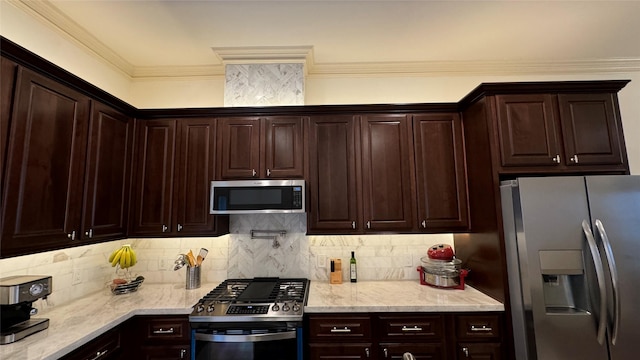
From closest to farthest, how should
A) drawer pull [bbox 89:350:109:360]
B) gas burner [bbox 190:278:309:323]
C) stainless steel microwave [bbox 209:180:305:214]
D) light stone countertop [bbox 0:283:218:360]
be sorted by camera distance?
light stone countertop [bbox 0:283:218:360] → drawer pull [bbox 89:350:109:360] → gas burner [bbox 190:278:309:323] → stainless steel microwave [bbox 209:180:305:214]

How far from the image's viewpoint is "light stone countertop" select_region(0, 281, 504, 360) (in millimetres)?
1402

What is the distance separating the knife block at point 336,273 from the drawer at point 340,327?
1.93 feet

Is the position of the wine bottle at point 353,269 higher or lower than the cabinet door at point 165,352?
higher

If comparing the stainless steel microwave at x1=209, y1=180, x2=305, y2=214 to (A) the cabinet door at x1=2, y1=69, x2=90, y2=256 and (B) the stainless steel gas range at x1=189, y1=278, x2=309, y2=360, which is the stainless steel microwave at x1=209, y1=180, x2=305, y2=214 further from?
(A) the cabinet door at x1=2, y1=69, x2=90, y2=256

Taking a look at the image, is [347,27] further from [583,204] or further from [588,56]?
[588,56]

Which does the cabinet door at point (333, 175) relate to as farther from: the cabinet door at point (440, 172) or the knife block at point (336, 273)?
the cabinet door at point (440, 172)

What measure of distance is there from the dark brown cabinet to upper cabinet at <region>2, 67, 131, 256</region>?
159 mm

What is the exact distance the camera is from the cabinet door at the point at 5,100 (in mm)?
1396

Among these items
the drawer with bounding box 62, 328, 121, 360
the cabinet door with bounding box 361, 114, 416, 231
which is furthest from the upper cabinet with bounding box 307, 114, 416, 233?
the drawer with bounding box 62, 328, 121, 360

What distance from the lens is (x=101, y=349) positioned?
1.60 m

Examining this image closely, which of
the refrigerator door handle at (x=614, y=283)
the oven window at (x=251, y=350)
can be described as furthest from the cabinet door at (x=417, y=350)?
the refrigerator door handle at (x=614, y=283)

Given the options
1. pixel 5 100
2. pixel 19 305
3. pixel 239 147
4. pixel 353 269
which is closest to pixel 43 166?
pixel 5 100

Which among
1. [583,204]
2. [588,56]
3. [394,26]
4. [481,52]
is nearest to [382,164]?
[394,26]

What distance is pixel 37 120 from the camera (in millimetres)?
1570
